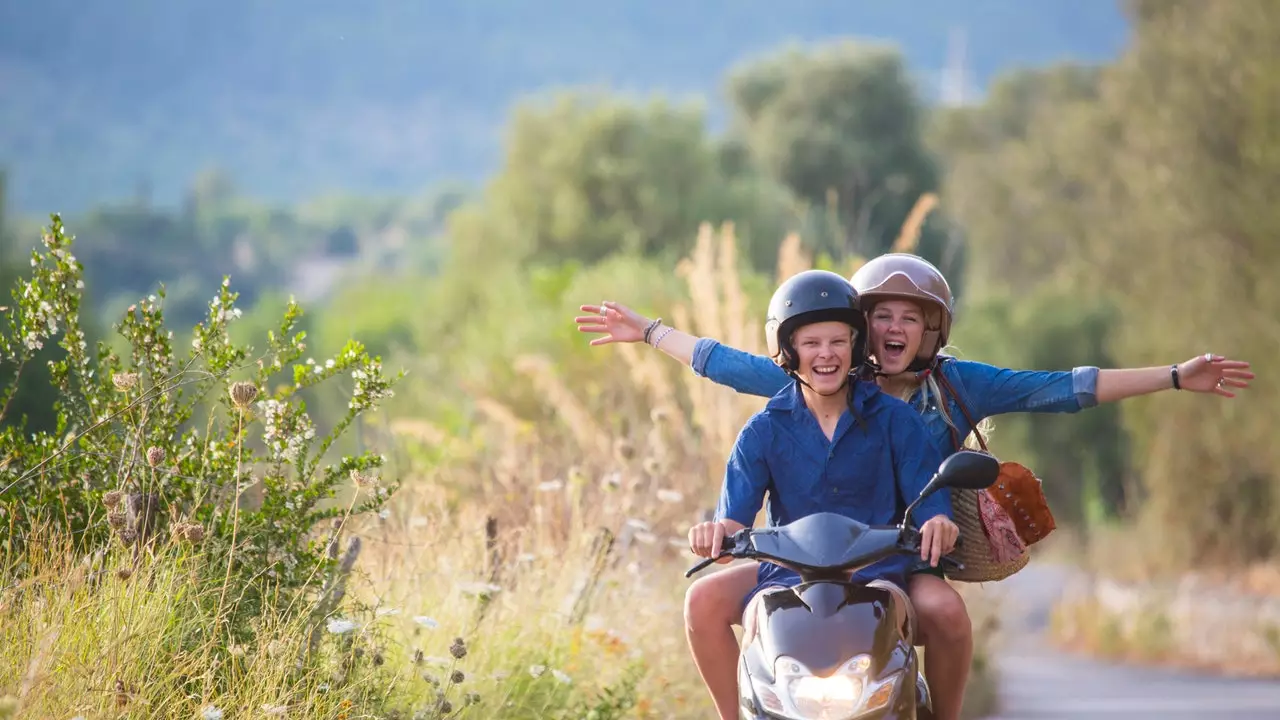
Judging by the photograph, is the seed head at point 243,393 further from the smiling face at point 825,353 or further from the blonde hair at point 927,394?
the blonde hair at point 927,394

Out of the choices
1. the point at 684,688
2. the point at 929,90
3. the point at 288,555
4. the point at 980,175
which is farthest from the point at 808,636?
the point at 980,175

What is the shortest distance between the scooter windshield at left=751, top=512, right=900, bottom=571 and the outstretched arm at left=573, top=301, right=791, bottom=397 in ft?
5.27

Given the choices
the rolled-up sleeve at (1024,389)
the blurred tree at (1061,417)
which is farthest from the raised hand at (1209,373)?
the blurred tree at (1061,417)

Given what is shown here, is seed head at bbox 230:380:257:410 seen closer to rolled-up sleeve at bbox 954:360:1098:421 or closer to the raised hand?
rolled-up sleeve at bbox 954:360:1098:421

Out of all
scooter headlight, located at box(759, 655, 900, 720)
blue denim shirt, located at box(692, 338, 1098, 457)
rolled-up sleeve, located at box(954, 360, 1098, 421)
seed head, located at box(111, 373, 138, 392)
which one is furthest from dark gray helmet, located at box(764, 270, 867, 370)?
seed head, located at box(111, 373, 138, 392)

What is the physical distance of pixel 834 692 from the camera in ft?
14.0

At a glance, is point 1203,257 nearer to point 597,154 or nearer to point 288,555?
point 597,154

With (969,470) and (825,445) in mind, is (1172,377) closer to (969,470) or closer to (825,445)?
(825,445)

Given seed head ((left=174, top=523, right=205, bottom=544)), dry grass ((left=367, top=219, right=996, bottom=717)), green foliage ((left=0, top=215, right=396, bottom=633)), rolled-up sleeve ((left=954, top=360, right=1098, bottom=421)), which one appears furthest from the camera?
dry grass ((left=367, top=219, right=996, bottom=717))

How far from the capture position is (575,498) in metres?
9.30

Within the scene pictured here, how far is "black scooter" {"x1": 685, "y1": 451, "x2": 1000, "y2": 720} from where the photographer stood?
4285mm

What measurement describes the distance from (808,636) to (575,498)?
5.01 meters

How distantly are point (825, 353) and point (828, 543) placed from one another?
83cm

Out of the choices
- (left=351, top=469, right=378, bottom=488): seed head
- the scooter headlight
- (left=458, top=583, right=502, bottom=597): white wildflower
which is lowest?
the scooter headlight
